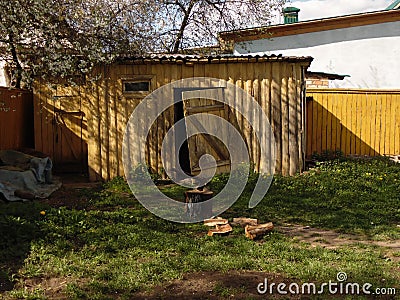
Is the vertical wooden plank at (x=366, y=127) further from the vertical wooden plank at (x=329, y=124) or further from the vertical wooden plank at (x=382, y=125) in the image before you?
the vertical wooden plank at (x=329, y=124)

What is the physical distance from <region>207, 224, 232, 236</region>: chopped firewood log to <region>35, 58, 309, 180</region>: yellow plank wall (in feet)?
12.5

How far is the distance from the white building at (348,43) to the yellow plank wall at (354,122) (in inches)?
116

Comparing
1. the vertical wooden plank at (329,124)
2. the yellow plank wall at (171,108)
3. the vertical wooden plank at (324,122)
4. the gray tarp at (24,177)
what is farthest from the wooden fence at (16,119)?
the vertical wooden plank at (329,124)

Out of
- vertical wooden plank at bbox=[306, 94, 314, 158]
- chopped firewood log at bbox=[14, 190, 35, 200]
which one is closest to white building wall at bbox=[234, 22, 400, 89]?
vertical wooden plank at bbox=[306, 94, 314, 158]

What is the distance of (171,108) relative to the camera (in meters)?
10.2

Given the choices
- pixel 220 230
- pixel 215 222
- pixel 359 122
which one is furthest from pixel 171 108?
pixel 359 122

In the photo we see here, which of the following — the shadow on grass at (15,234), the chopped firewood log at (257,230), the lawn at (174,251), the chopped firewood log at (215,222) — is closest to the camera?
the lawn at (174,251)

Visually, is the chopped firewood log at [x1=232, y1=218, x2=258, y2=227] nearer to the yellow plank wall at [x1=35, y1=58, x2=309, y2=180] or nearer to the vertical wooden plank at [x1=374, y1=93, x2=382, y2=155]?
the yellow plank wall at [x1=35, y1=58, x2=309, y2=180]

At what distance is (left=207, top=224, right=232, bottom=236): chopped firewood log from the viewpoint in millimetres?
6277

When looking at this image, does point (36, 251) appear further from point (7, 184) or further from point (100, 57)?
point (100, 57)

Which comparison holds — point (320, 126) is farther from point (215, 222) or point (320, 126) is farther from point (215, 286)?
point (215, 286)

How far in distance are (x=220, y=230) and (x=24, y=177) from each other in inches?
166

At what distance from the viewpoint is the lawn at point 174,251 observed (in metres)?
4.53

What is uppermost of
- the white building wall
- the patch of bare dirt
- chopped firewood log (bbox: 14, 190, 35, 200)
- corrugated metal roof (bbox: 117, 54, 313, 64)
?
the white building wall
